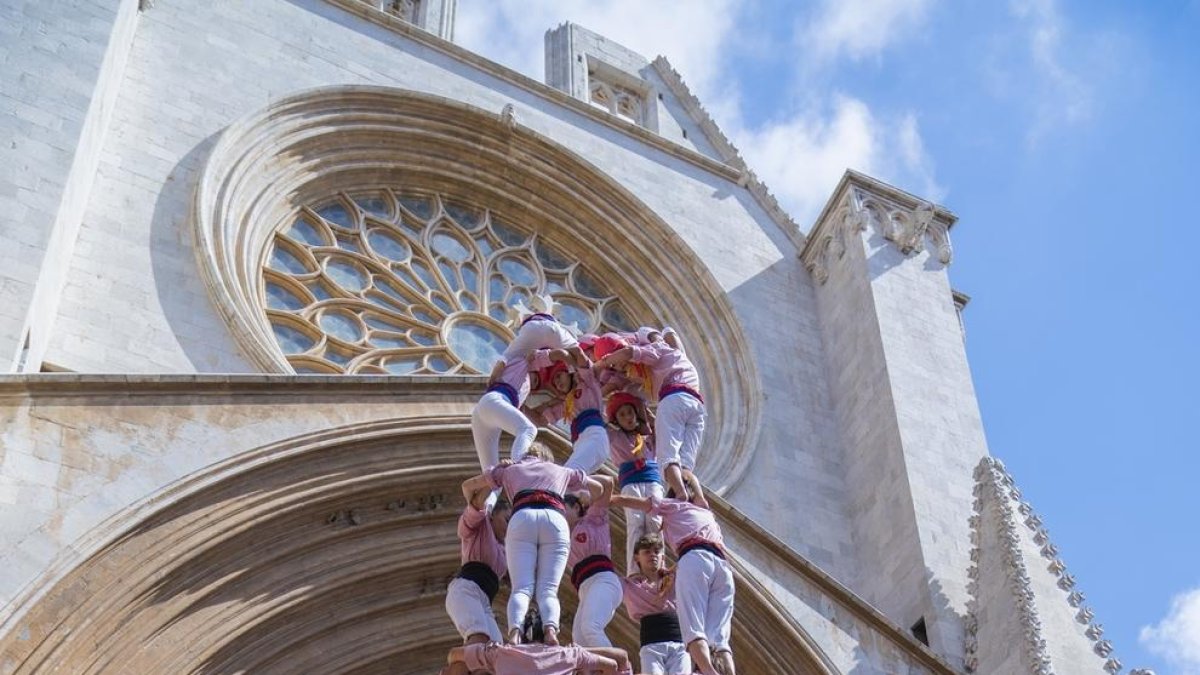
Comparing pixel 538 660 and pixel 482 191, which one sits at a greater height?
pixel 482 191

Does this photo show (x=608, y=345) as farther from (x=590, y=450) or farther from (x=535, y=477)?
(x=535, y=477)

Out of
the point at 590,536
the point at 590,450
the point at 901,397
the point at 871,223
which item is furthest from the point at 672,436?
the point at 871,223

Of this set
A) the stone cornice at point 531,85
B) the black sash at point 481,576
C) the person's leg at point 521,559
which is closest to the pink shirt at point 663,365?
the person's leg at point 521,559

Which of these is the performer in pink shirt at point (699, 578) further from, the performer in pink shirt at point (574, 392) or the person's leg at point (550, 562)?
the person's leg at point (550, 562)

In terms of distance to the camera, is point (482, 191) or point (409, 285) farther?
point (482, 191)

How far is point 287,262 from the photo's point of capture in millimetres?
15008

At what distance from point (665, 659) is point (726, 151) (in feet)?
36.1

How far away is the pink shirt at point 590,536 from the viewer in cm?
891

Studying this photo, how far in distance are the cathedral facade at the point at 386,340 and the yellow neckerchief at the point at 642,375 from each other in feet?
5.88

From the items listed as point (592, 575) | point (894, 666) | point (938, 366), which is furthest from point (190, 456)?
point (938, 366)

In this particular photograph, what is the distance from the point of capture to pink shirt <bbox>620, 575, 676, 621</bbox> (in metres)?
8.84

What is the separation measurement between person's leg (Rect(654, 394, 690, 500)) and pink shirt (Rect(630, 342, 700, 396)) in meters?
0.17

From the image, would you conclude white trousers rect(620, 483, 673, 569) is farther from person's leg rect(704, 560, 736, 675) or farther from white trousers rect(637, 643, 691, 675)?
white trousers rect(637, 643, 691, 675)

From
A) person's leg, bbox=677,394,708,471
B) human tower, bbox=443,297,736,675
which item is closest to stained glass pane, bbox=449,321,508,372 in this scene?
human tower, bbox=443,297,736,675
